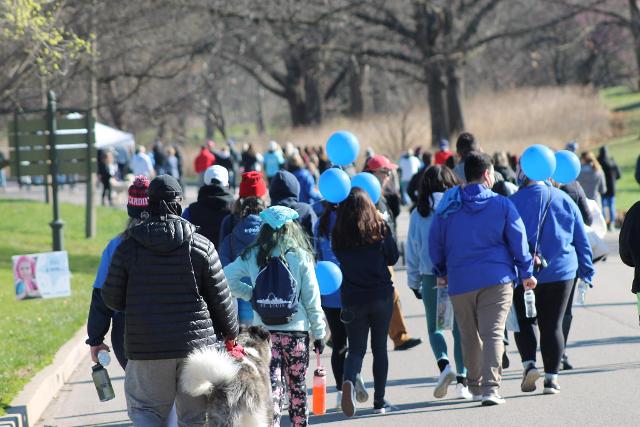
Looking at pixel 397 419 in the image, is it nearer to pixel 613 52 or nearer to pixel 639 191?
pixel 639 191

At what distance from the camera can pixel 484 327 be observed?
828cm

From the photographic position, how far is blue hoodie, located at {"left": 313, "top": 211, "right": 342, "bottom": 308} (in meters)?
8.75

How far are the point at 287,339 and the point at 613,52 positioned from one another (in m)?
62.6

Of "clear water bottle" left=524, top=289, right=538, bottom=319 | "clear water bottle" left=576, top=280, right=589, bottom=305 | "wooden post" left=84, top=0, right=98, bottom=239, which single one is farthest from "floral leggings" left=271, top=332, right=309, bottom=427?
"wooden post" left=84, top=0, right=98, bottom=239

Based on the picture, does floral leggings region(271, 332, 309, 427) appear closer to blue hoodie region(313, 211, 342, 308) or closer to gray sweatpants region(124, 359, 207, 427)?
gray sweatpants region(124, 359, 207, 427)

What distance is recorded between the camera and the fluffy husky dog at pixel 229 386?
552 cm

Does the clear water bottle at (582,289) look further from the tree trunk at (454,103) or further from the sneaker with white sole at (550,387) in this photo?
the tree trunk at (454,103)

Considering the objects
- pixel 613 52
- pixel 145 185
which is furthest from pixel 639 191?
pixel 613 52

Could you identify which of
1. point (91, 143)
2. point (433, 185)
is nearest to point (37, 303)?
point (91, 143)

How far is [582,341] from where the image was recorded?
11.2 metres

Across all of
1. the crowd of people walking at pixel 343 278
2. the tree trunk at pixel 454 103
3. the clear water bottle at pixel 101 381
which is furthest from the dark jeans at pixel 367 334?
the tree trunk at pixel 454 103

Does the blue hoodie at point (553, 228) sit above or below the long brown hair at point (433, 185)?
below

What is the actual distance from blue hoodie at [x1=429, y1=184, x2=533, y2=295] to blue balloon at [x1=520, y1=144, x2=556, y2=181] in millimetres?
768

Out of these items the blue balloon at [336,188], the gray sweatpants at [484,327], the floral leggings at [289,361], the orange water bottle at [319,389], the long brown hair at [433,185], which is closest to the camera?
the floral leggings at [289,361]
